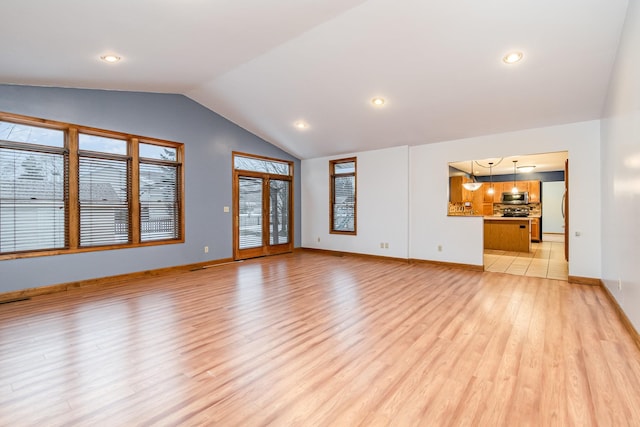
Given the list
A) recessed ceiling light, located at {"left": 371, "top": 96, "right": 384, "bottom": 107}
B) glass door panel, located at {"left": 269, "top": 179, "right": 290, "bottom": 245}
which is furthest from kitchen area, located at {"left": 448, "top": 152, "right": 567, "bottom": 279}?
glass door panel, located at {"left": 269, "top": 179, "right": 290, "bottom": 245}

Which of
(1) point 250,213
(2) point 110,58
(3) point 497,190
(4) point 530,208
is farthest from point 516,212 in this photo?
(2) point 110,58

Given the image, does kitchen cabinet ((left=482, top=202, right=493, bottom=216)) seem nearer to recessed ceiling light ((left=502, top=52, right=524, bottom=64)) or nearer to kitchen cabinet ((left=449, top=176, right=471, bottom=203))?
kitchen cabinet ((left=449, top=176, right=471, bottom=203))

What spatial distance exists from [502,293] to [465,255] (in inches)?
67.6

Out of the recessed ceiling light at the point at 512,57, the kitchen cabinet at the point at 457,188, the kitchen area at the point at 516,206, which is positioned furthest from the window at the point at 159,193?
the kitchen cabinet at the point at 457,188

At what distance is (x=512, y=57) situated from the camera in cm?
355

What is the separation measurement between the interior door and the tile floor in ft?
15.3

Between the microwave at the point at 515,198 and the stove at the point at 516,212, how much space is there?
0.22 metres

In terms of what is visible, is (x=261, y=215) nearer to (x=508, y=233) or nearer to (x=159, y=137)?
(x=159, y=137)

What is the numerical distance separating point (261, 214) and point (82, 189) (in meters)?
3.49

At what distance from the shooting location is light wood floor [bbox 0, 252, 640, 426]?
5.71 feet

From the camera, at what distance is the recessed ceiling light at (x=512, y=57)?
11.5ft

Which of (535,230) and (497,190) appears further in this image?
(497,190)

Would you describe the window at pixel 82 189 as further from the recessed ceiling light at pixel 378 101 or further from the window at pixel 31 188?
the recessed ceiling light at pixel 378 101

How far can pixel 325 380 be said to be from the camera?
2053 millimetres
